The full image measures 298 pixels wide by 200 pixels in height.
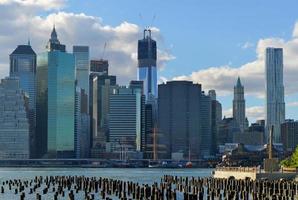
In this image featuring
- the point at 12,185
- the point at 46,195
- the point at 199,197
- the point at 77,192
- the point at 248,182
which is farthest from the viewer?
the point at 12,185

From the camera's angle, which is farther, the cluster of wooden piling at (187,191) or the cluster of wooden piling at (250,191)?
the cluster of wooden piling at (187,191)

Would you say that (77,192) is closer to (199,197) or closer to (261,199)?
(199,197)

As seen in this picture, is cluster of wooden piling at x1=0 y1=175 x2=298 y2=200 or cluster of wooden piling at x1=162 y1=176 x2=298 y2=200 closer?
cluster of wooden piling at x1=162 y1=176 x2=298 y2=200

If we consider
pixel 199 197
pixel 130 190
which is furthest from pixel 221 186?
pixel 199 197

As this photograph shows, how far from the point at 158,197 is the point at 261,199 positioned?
39.5ft

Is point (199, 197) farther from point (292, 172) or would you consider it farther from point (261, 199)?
point (292, 172)

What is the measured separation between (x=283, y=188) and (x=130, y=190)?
79.9ft

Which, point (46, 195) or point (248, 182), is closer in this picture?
point (248, 182)

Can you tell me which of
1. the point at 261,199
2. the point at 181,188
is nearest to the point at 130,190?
the point at 181,188

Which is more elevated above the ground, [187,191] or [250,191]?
[250,191]

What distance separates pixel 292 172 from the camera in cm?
11981

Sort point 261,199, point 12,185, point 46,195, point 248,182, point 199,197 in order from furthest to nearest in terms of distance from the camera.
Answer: point 12,185, point 46,195, point 248,182, point 199,197, point 261,199

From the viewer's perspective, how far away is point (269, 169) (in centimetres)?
12431

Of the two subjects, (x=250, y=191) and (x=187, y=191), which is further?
(x=187, y=191)
